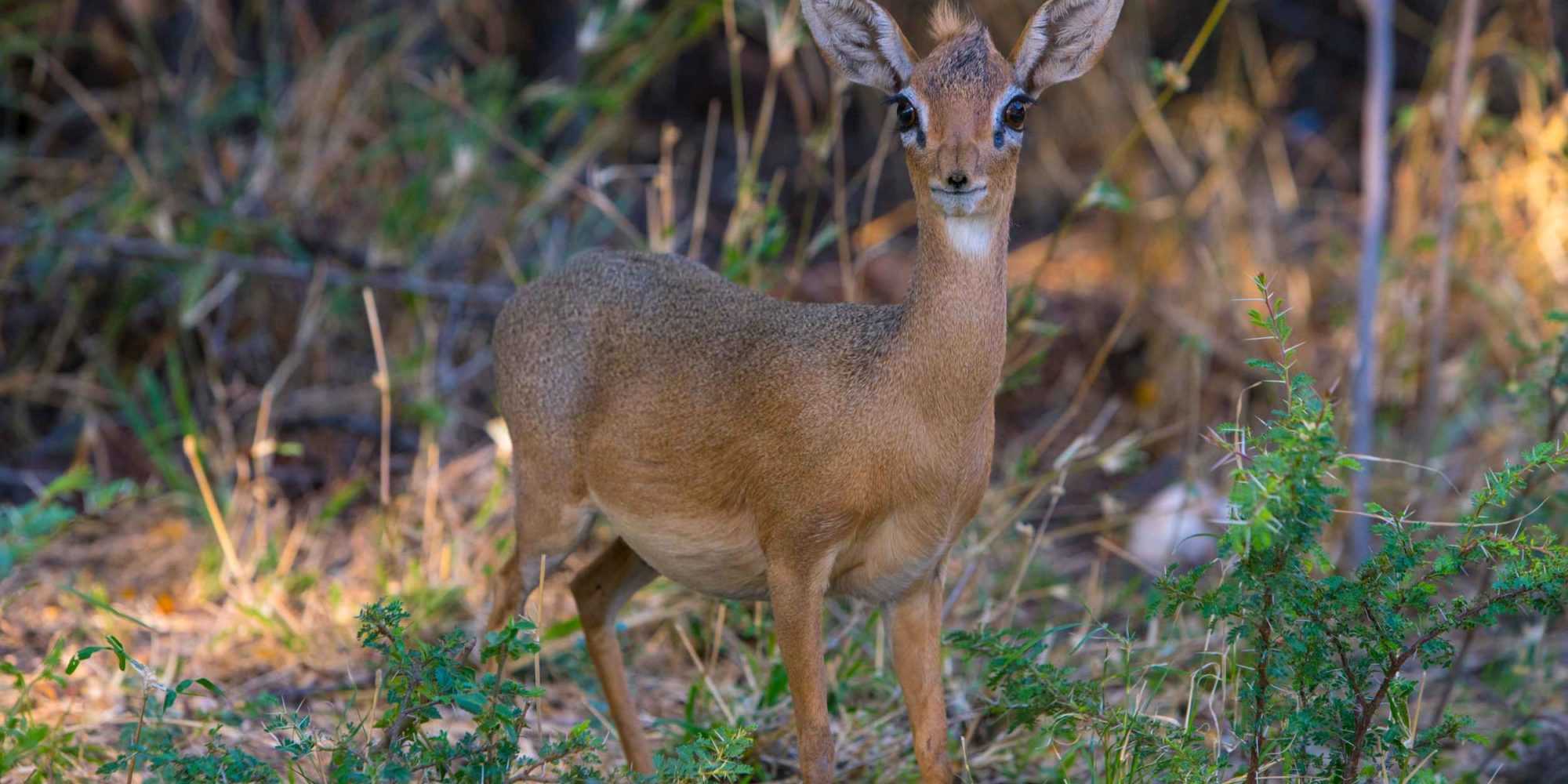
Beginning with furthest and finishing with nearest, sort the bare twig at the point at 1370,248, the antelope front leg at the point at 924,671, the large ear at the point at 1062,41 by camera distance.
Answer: the bare twig at the point at 1370,248 → the antelope front leg at the point at 924,671 → the large ear at the point at 1062,41

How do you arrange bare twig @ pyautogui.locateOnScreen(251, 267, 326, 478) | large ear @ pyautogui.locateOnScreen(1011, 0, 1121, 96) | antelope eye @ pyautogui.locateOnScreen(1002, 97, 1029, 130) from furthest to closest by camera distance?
bare twig @ pyautogui.locateOnScreen(251, 267, 326, 478), large ear @ pyautogui.locateOnScreen(1011, 0, 1121, 96), antelope eye @ pyautogui.locateOnScreen(1002, 97, 1029, 130)

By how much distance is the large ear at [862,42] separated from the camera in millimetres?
3541

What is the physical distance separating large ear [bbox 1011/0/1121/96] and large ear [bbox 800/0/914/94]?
0.26 metres

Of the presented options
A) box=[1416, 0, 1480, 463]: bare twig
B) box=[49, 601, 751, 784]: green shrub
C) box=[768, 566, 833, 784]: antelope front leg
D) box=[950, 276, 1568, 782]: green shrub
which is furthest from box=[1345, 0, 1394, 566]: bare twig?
box=[49, 601, 751, 784]: green shrub

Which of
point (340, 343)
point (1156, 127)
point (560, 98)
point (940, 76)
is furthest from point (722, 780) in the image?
point (1156, 127)

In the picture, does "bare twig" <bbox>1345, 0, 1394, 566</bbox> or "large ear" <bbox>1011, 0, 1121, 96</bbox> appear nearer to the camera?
"large ear" <bbox>1011, 0, 1121, 96</bbox>

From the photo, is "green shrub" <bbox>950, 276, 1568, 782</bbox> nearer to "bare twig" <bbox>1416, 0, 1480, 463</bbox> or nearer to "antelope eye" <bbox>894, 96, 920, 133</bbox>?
"antelope eye" <bbox>894, 96, 920, 133</bbox>

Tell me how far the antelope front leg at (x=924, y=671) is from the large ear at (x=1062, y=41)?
3.97 feet

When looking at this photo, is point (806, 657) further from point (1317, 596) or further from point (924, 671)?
point (1317, 596)

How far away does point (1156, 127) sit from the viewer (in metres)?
8.99

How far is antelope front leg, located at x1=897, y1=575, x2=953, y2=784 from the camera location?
380 centimetres

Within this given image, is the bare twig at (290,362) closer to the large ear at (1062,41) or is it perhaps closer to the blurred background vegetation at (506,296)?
the blurred background vegetation at (506,296)

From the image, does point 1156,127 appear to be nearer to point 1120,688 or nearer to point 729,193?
point 729,193

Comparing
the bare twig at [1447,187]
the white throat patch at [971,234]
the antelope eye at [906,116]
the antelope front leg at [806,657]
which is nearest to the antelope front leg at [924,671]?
the antelope front leg at [806,657]
